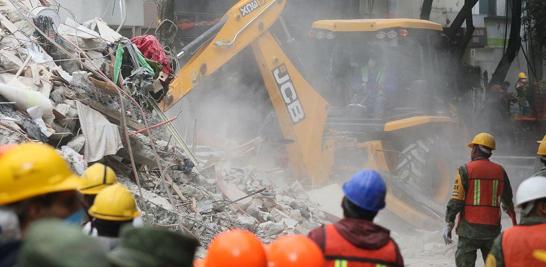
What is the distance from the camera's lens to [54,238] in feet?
6.21

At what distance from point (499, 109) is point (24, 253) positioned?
47.6ft

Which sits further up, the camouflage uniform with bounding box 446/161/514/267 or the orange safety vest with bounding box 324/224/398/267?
the orange safety vest with bounding box 324/224/398/267

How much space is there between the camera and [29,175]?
2.66 metres

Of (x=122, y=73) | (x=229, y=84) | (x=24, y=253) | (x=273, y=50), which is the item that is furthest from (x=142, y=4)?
(x=24, y=253)

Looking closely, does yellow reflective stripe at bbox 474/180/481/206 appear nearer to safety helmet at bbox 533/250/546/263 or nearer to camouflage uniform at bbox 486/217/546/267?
camouflage uniform at bbox 486/217/546/267

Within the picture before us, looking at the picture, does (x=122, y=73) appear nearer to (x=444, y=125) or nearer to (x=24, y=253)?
(x=444, y=125)

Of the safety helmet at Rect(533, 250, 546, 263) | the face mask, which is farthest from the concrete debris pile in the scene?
the safety helmet at Rect(533, 250, 546, 263)

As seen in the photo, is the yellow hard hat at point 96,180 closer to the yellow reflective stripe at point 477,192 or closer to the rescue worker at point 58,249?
the rescue worker at point 58,249

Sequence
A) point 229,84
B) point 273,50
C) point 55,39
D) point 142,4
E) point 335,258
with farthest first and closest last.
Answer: point 142,4 < point 229,84 < point 273,50 < point 55,39 < point 335,258

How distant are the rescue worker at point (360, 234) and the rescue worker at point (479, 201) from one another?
135 inches

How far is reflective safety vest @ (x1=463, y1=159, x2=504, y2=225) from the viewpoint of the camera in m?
6.63

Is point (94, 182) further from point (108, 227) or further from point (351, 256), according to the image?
point (351, 256)

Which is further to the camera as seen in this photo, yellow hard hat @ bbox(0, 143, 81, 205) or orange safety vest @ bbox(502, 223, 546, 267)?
orange safety vest @ bbox(502, 223, 546, 267)

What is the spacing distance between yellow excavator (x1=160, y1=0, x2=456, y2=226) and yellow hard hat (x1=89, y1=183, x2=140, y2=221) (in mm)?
6598
